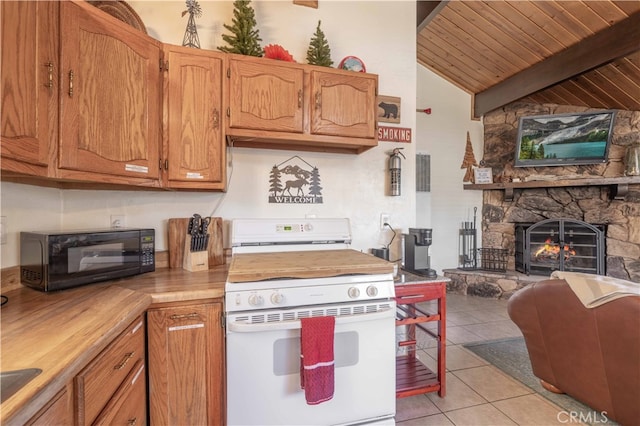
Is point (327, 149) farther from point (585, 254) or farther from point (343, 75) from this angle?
point (585, 254)

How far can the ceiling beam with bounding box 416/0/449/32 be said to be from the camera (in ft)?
12.0

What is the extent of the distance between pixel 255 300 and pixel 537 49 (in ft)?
14.2

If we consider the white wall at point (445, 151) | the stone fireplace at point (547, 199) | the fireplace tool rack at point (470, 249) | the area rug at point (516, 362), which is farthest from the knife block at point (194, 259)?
the fireplace tool rack at point (470, 249)

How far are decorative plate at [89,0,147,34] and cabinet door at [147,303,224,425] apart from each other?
160cm

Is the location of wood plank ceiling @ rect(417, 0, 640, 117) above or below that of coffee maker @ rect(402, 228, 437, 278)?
above

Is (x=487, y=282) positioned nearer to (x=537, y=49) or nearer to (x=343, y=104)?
(x=537, y=49)

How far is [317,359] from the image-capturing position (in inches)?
57.4

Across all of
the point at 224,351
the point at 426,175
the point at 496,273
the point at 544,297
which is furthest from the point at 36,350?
the point at 496,273

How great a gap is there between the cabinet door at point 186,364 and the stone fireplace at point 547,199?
13.0 ft

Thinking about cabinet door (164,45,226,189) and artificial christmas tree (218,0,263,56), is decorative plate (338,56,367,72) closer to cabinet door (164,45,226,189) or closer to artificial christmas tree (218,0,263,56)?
artificial christmas tree (218,0,263,56)

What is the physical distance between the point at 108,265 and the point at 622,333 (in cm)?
A: 262

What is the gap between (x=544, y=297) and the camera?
183 cm

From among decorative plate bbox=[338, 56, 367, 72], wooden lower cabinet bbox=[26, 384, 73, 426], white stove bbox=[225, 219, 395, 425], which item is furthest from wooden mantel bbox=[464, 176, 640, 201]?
wooden lower cabinet bbox=[26, 384, 73, 426]

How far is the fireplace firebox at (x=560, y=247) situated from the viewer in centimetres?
414
